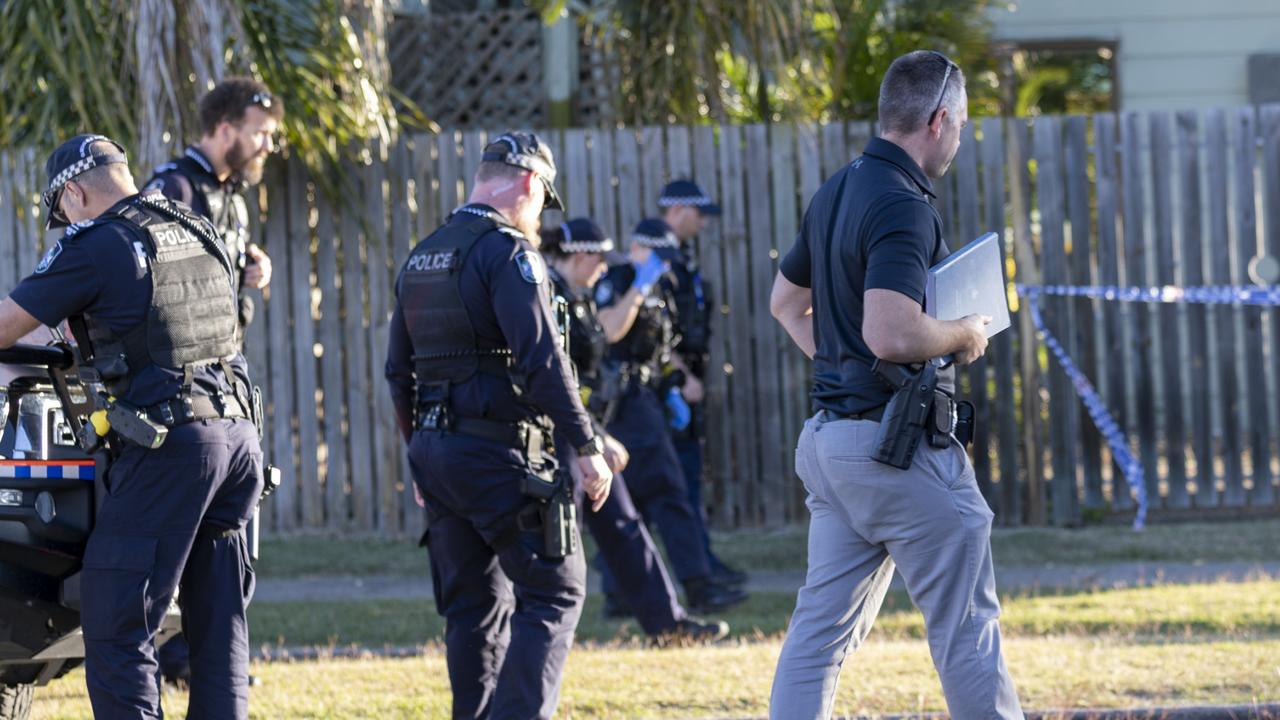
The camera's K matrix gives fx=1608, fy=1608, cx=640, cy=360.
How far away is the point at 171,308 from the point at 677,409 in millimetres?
4012

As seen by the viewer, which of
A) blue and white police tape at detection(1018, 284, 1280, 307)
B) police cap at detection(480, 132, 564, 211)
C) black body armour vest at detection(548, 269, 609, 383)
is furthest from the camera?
blue and white police tape at detection(1018, 284, 1280, 307)

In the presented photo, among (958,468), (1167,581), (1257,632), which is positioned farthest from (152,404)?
(1167,581)

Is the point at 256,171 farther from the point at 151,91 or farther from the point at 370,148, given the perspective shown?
A: the point at 370,148

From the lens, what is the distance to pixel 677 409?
27.0 ft

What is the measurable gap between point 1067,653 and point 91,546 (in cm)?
372

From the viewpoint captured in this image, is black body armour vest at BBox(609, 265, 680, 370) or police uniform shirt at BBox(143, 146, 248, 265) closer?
police uniform shirt at BBox(143, 146, 248, 265)

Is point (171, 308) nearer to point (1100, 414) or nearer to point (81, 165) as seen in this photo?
point (81, 165)

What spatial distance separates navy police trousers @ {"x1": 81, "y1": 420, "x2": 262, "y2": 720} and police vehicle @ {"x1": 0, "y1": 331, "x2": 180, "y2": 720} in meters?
0.11

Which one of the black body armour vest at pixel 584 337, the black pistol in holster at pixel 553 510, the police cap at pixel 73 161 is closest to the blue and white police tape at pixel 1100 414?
the black body armour vest at pixel 584 337

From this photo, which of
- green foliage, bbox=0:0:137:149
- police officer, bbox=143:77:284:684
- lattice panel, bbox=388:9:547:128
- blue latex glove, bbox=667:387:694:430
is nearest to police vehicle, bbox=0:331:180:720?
police officer, bbox=143:77:284:684

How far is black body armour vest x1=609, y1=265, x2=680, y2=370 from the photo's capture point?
7711mm

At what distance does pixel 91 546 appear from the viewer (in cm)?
443

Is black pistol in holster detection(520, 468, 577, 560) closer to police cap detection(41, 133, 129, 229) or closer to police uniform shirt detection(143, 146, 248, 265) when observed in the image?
police cap detection(41, 133, 129, 229)

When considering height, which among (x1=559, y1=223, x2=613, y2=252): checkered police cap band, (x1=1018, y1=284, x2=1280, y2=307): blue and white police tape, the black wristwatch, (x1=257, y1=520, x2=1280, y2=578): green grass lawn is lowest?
(x1=257, y1=520, x2=1280, y2=578): green grass lawn
